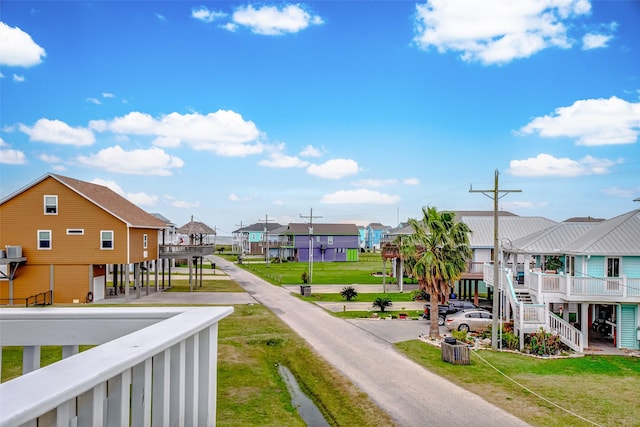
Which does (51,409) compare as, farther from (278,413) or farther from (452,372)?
(452,372)

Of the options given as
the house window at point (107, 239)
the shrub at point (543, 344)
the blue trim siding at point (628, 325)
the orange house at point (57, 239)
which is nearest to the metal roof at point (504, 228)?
the blue trim siding at point (628, 325)

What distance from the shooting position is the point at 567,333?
907 inches

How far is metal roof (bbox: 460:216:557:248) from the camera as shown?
39.0 meters

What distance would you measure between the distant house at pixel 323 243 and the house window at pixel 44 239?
5280 centimetres

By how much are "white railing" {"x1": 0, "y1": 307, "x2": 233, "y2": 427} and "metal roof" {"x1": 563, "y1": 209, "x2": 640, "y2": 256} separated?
2504cm

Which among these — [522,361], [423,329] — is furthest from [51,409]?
[423,329]

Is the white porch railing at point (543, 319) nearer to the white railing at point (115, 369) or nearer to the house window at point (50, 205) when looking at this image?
the white railing at point (115, 369)

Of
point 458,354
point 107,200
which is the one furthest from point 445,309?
point 107,200

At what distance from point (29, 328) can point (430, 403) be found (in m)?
13.5

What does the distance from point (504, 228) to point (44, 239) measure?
3327cm

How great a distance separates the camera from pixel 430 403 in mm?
14781

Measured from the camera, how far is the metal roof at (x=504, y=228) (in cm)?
3900

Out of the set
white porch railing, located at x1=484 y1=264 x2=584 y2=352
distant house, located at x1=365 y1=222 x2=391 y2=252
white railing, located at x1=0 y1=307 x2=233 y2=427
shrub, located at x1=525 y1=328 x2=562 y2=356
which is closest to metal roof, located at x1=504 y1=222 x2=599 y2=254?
white porch railing, located at x1=484 y1=264 x2=584 y2=352

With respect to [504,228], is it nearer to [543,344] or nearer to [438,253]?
[438,253]
